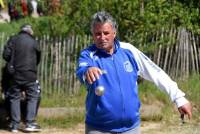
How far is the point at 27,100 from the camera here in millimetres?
9531

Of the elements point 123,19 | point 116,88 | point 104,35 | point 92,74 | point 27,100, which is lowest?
point 27,100

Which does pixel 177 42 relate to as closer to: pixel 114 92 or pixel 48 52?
pixel 48 52

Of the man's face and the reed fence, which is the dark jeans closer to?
the reed fence

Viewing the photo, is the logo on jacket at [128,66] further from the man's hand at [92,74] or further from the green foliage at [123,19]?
the green foliage at [123,19]

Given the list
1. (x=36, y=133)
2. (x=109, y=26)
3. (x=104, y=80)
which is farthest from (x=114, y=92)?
(x=36, y=133)

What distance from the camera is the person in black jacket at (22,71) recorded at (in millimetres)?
9344

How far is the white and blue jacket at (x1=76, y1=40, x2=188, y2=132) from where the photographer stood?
171 inches

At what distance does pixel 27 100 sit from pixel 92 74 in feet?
18.4

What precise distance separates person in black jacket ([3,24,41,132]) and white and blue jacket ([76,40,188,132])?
4.99 metres

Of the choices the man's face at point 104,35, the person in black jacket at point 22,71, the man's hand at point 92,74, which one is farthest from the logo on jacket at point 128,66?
the person in black jacket at point 22,71

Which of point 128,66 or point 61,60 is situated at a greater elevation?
point 128,66

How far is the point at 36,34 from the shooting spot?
1130cm

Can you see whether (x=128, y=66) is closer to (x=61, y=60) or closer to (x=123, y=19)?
(x=61, y=60)

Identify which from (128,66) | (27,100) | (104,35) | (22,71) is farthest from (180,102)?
(27,100)
